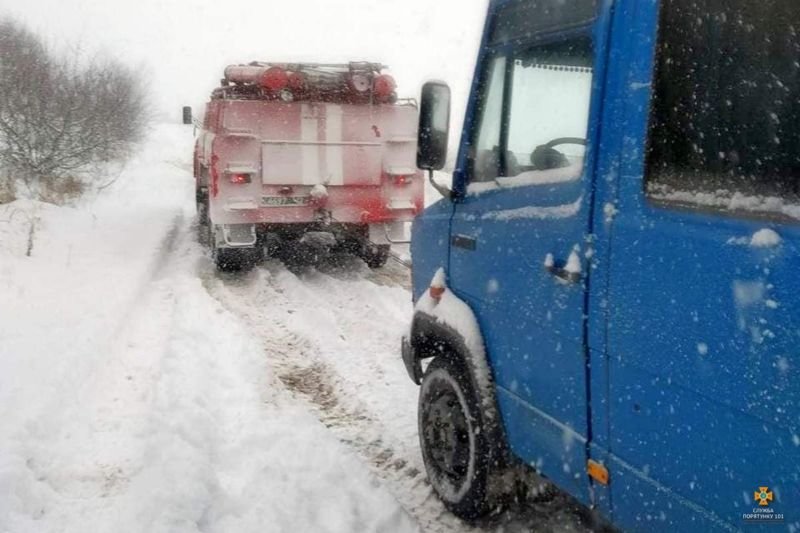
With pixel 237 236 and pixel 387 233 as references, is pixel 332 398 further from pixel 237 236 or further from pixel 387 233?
pixel 387 233

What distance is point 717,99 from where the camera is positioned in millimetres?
2205

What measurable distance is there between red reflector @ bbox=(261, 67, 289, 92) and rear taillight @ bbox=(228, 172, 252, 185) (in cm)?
112

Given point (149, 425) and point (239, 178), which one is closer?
point (149, 425)

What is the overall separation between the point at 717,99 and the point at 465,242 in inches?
55.6

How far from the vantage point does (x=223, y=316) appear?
7219 millimetres

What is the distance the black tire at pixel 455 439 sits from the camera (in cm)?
337

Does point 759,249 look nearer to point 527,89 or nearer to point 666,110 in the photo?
point 666,110

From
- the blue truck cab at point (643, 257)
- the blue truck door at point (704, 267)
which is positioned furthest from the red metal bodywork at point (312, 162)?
the blue truck door at point (704, 267)

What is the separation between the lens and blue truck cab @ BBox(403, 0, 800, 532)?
181 centimetres

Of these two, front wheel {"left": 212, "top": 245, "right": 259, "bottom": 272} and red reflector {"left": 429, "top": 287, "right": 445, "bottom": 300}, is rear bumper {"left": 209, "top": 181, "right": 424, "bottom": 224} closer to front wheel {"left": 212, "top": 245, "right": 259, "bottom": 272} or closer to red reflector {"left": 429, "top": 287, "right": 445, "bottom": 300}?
front wheel {"left": 212, "top": 245, "right": 259, "bottom": 272}

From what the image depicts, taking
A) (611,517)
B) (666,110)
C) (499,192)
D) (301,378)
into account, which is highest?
(666,110)

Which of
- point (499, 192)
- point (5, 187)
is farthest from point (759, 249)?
point (5, 187)

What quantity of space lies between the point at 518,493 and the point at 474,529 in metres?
0.28

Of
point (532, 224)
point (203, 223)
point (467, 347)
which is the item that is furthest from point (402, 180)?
point (532, 224)
